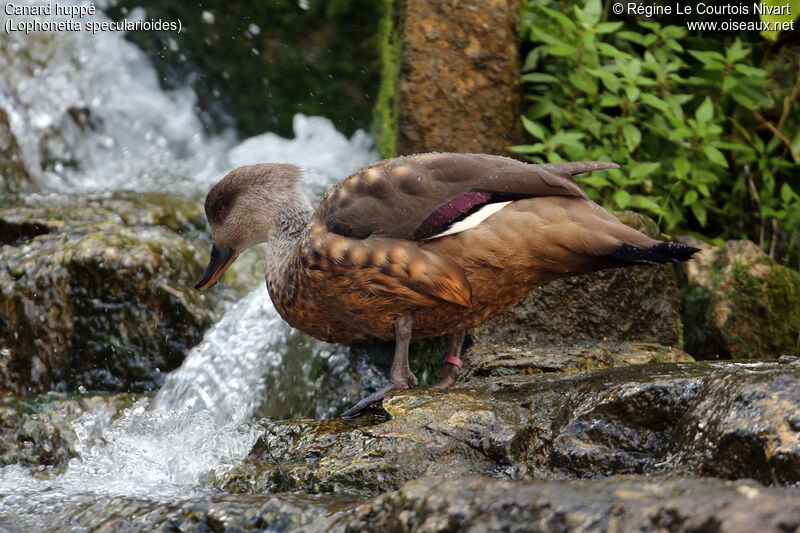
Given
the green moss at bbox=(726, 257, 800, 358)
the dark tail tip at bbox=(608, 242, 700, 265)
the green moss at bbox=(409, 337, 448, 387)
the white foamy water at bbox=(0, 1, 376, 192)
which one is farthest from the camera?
the white foamy water at bbox=(0, 1, 376, 192)

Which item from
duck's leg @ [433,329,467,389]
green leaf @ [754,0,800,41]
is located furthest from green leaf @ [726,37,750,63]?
duck's leg @ [433,329,467,389]

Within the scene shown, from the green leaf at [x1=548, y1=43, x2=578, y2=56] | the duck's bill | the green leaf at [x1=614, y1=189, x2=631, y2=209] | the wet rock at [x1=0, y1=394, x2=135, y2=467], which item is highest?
the green leaf at [x1=548, y1=43, x2=578, y2=56]

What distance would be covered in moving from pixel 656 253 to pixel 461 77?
298 centimetres

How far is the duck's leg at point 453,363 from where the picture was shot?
3.76m

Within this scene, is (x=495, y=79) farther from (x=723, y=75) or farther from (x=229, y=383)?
(x=229, y=383)

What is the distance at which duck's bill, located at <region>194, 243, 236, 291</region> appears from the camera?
14.5 feet

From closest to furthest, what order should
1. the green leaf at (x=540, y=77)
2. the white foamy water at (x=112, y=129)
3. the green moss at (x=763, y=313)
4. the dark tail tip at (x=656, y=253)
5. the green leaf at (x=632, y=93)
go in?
the dark tail tip at (x=656, y=253) < the green moss at (x=763, y=313) < the green leaf at (x=632, y=93) < the green leaf at (x=540, y=77) < the white foamy water at (x=112, y=129)

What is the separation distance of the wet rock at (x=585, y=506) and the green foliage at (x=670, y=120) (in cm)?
324

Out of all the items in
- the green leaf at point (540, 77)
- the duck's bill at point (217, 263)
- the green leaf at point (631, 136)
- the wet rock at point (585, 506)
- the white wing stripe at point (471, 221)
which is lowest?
the wet rock at point (585, 506)

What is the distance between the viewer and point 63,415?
4.22 m

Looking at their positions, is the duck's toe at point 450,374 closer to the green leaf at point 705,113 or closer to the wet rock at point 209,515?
the wet rock at point 209,515

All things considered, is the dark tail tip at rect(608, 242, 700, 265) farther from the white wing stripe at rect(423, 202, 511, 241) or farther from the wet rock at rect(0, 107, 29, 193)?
the wet rock at rect(0, 107, 29, 193)

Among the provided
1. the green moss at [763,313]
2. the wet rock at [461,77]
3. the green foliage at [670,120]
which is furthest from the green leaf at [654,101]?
the green moss at [763,313]

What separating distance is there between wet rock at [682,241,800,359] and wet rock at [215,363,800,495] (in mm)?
1789
